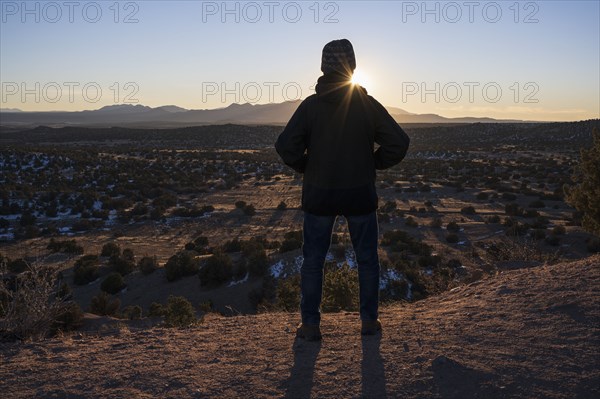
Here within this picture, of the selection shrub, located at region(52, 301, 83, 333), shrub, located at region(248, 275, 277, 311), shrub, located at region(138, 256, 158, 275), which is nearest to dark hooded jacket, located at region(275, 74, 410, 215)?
shrub, located at region(52, 301, 83, 333)

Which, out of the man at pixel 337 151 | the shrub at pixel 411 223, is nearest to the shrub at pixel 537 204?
the shrub at pixel 411 223

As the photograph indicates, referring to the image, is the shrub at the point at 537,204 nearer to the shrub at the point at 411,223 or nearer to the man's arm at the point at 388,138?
the shrub at the point at 411,223

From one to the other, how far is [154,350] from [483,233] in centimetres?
1469

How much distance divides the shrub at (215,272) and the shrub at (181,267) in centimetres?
39

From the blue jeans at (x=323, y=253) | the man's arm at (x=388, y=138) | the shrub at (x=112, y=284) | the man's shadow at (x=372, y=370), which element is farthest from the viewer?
the shrub at (x=112, y=284)

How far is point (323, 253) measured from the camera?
3.84 metres

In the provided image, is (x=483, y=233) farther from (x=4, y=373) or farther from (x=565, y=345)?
(x=4, y=373)

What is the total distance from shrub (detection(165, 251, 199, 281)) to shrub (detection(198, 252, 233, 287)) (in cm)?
39

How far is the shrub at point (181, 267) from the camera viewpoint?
12.1 m

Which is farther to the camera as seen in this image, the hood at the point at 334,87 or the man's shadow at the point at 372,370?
the hood at the point at 334,87

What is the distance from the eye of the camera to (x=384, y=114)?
12.1 ft

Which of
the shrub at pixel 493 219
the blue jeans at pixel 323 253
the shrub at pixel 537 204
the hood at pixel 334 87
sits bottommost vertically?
the shrub at pixel 493 219

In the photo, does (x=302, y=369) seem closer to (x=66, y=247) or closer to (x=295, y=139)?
(x=295, y=139)

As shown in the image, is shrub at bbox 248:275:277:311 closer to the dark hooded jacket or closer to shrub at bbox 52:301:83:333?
shrub at bbox 52:301:83:333
